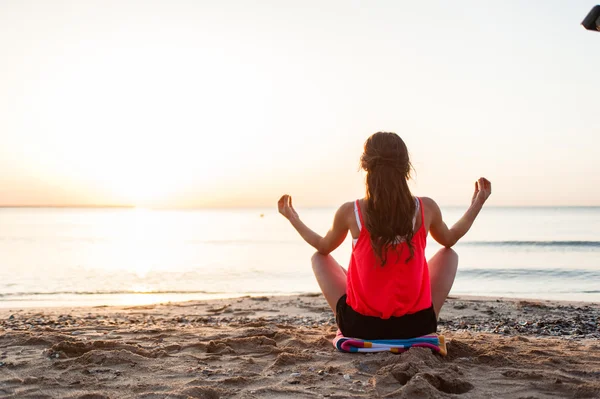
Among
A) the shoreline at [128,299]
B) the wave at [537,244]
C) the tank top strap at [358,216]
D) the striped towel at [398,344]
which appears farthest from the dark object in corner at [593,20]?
the wave at [537,244]

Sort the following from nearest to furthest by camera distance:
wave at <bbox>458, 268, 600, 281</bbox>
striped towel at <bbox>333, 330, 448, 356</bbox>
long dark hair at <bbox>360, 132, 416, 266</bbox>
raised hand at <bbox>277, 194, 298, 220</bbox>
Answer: long dark hair at <bbox>360, 132, 416, 266</bbox> < striped towel at <bbox>333, 330, 448, 356</bbox> < raised hand at <bbox>277, 194, 298, 220</bbox> < wave at <bbox>458, 268, 600, 281</bbox>

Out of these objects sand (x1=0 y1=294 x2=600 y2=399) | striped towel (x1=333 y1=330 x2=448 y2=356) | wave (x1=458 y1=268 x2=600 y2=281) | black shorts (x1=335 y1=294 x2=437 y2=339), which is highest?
black shorts (x1=335 y1=294 x2=437 y2=339)

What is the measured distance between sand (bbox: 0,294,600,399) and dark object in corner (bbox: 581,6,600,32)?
8.62ft

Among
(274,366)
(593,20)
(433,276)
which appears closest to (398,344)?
(433,276)

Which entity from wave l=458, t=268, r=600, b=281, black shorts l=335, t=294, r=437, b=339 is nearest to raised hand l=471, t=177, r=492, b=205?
black shorts l=335, t=294, r=437, b=339

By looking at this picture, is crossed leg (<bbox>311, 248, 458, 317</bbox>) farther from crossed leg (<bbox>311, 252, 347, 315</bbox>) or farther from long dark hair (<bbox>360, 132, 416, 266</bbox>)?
long dark hair (<bbox>360, 132, 416, 266</bbox>)

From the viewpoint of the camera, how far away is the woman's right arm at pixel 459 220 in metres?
4.33

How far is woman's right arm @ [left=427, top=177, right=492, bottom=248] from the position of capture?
14.2 ft

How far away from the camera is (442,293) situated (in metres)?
4.64

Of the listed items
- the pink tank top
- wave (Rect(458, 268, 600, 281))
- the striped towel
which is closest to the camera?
the pink tank top

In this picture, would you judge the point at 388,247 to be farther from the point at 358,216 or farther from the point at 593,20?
the point at 593,20

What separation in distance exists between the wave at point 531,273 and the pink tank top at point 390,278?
13.2 m

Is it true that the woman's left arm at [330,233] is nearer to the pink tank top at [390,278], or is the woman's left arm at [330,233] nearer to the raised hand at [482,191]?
the pink tank top at [390,278]

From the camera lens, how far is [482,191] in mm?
4695
